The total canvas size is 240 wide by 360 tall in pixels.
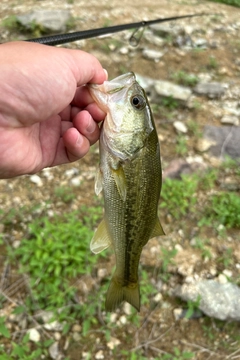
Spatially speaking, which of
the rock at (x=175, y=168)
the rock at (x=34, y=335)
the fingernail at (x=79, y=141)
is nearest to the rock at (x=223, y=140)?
the rock at (x=175, y=168)

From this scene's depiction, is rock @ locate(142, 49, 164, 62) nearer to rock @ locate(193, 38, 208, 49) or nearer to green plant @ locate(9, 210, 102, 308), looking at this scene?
rock @ locate(193, 38, 208, 49)

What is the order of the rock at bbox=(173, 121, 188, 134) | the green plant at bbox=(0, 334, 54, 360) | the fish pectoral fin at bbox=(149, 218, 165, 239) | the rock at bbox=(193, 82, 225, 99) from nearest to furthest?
1. the fish pectoral fin at bbox=(149, 218, 165, 239)
2. the green plant at bbox=(0, 334, 54, 360)
3. the rock at bbox=(173, 121, 188, 134)
4. the rock at bbox=(193, 82, 225, 99)

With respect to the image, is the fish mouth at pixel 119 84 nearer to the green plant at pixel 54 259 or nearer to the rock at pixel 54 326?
the green plant at pixel 54 259

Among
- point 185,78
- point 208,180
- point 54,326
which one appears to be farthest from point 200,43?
point 54,326

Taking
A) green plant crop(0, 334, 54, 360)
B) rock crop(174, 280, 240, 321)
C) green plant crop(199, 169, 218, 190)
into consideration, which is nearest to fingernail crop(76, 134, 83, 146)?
green plant crop(0, 334, 54, 360)

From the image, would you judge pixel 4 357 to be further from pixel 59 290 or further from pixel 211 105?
pixel 211 105
